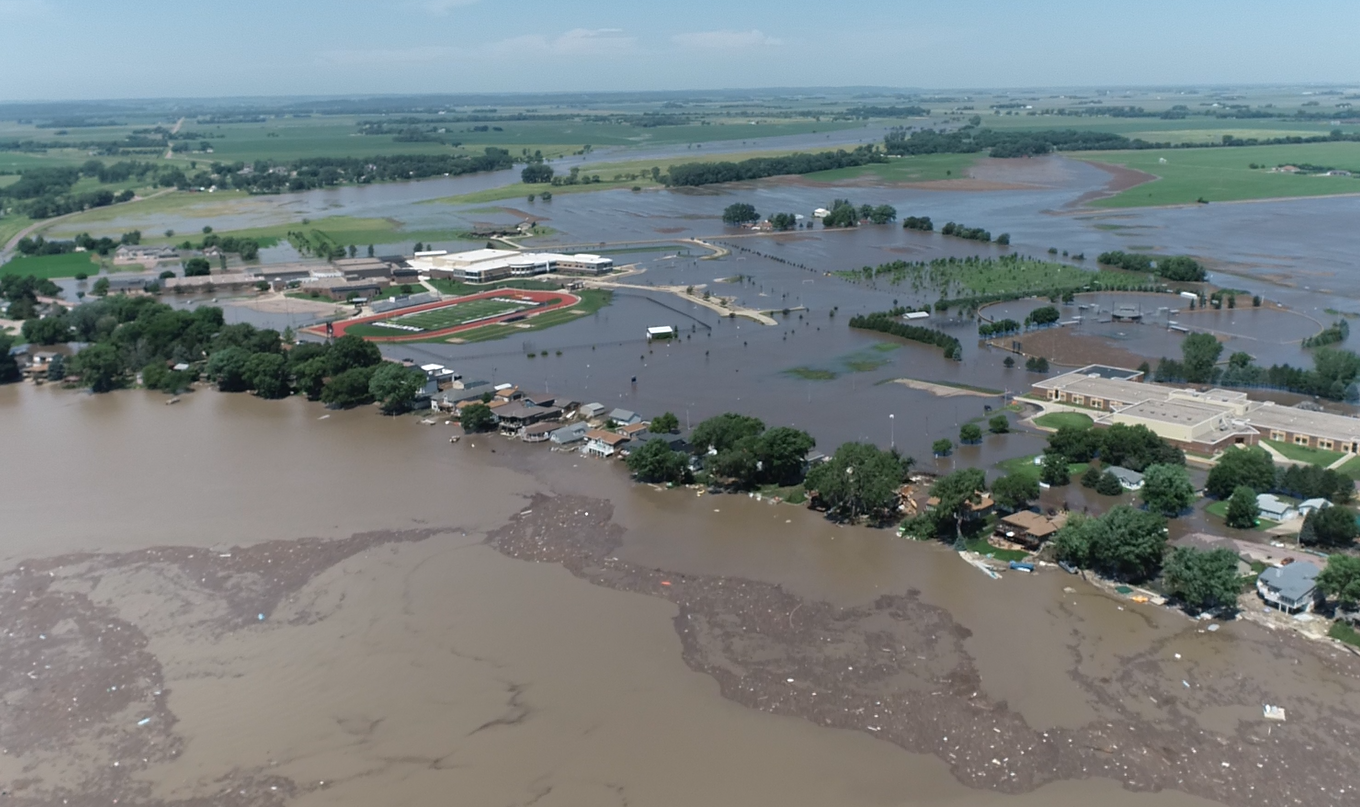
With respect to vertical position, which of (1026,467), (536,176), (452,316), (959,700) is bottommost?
(959,700)

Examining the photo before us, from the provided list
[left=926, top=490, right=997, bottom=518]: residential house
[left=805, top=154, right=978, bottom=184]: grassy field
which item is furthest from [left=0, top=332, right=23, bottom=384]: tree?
[left=805, top=154, right=978, bottom=184]: grassy field

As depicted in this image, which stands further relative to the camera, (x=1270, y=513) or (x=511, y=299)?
(x=511, y=299)

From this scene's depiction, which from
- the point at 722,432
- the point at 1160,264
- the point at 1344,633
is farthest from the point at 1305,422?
the point at 1160,264

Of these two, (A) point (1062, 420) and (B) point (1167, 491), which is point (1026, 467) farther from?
(A) point (1062, 420)

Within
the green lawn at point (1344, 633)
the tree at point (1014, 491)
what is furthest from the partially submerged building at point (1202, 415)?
the green lawn at point (1344, 633)

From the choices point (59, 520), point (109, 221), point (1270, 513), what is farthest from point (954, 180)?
point (59, 520)

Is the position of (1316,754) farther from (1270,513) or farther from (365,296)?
(365,296)
